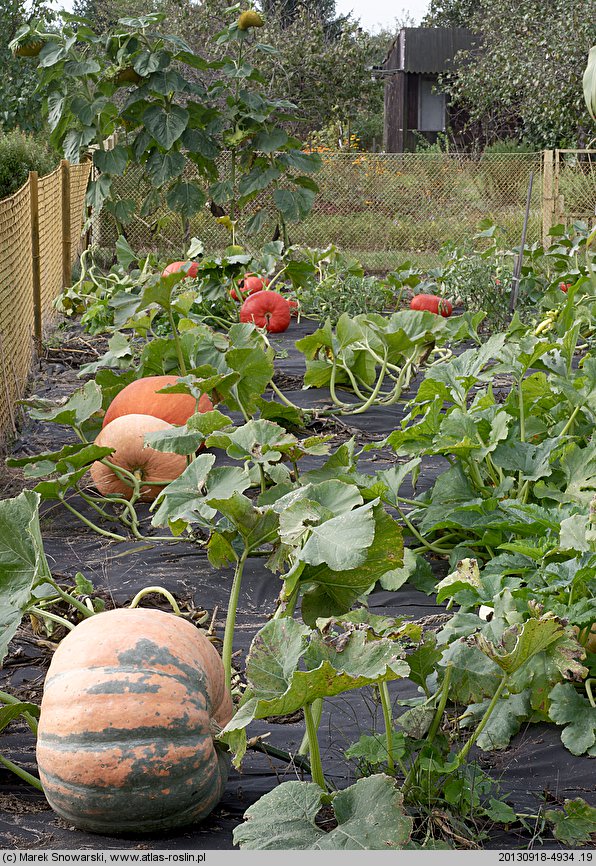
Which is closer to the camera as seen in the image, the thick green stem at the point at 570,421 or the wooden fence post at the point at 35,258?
the thick green stem at the point at 570,421

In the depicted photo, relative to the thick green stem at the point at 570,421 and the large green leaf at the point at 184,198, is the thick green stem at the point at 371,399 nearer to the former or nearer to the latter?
the thick green stem at the point at 570,421

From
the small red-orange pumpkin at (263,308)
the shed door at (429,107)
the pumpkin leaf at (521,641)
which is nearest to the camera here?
the pumpkin leaf at (521,641)

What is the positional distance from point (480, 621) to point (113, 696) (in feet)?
2.31

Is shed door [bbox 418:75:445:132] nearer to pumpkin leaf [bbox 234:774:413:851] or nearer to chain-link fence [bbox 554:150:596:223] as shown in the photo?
chain-link fence [bbox 554:150:596:223]

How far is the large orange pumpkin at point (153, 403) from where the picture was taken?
3.47m

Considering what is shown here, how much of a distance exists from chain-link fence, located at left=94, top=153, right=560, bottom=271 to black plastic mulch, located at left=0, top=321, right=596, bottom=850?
30.2 ft

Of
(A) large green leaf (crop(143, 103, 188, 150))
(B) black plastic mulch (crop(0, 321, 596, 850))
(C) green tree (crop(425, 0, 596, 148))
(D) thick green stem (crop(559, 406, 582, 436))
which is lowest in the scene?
(B) black plastic mulch (crop(0, 321, 596, 850))

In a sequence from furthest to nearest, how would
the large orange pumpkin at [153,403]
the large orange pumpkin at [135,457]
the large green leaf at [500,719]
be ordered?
the large orange pumpkin at [153,403] < the large orange pumpkin at [135,457] < the large green leaf at [500,719]

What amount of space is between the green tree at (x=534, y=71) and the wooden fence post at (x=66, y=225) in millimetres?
8981

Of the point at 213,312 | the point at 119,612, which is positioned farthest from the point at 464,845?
the point at 213,312

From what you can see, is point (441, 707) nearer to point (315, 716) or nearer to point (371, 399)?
point (315, 716)

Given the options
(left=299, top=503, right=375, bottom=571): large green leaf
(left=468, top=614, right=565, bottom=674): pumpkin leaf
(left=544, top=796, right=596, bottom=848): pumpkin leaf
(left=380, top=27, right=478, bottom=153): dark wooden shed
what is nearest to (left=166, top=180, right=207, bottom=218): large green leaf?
(left=299, top=503, right=375, bottom=571): large green leaf

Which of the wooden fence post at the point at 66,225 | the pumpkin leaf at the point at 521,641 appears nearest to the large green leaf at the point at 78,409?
the pumpkin leaf at the point at 521,641

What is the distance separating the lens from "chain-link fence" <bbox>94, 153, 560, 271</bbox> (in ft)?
39.7
